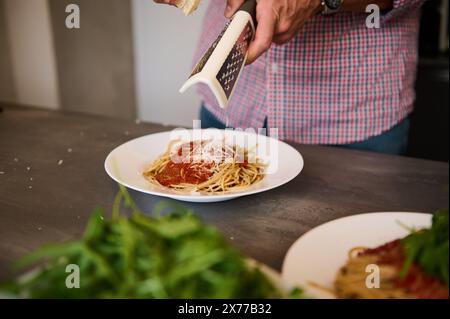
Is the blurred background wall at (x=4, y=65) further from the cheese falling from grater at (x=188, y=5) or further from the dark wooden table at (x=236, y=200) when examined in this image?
the cheese falling from grater at (x=188, y=5)

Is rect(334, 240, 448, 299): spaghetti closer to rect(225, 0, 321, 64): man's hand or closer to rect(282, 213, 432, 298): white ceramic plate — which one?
rect(282, 213, 432, 298): white ceramic plate

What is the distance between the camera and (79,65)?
2898mm

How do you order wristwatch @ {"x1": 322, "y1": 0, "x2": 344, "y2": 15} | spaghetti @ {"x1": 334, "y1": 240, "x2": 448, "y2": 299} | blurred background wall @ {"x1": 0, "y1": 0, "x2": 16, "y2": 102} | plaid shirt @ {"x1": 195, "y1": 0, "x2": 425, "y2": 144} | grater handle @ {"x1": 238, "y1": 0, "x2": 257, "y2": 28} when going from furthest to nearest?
blurred background wall @ {"x1": 0, "y1": 0, "x2": 16, "y2": 102} < plaid shirt @ {"x1": 195, "y1": 0, "x2": 425, "y2": 144} < wristwatch @ {"x1": 322, "y1": 0, "x2": 344, "y2": 15} < grater handle @ {"x1": 238, "y1": 0, "x2": 257, "y2": 28} < spaghetti @ {"x1": 334, "y1": 240, "x2": 448, "y2": 299}

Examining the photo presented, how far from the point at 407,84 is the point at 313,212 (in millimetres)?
888

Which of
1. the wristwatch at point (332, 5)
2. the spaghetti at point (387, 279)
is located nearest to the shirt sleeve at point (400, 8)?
the wristwatch at point (332, 5)

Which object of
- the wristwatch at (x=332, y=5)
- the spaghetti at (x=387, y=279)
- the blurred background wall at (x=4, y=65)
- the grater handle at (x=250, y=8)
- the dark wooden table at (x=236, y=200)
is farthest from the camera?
the blurred background wall at (x=4, y=65)

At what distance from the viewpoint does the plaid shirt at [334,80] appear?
1599 millimetres

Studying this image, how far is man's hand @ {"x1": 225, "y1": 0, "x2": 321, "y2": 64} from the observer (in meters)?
1.16

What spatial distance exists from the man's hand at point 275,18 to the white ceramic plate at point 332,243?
0.48 m

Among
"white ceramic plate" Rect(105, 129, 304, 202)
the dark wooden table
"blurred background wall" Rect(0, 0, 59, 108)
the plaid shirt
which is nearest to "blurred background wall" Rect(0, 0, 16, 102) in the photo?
"blurred background wall" Rect(0, 0, 59, 108)

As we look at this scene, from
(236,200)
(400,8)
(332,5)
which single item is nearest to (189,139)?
(236,200)

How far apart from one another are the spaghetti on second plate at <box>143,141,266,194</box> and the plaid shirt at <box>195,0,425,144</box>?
0.44 metres

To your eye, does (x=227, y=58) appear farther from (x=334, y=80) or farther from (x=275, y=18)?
(x=334, y=80)

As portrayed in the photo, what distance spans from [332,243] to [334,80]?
946 millimetres
